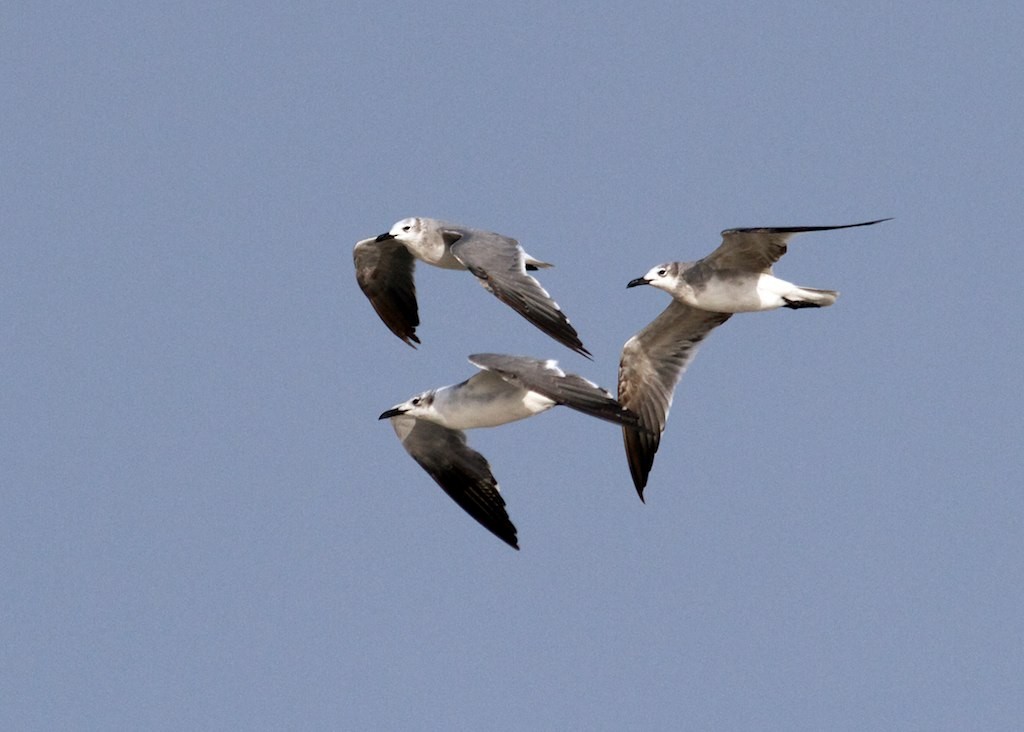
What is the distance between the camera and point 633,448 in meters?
17.8

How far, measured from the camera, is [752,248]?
15.9 metres

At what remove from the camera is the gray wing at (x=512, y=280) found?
14820mm

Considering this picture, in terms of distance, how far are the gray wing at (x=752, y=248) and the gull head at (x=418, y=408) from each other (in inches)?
108

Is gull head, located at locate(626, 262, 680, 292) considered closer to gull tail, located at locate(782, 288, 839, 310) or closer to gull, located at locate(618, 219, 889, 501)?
gull, located at locate(618, 219, 889, 501)

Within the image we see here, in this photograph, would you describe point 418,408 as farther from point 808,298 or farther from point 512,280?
point 808,298

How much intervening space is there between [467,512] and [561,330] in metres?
2.40

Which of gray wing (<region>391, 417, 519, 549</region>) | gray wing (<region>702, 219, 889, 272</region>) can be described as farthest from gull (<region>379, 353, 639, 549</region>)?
gray wing (<region>702, 219, 889, 272</region>)

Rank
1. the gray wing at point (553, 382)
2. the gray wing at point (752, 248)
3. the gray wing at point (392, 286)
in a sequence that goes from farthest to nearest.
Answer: the gray wing at point (392, 286) < the gray wing at point (752, 248) < the gray wing at point (553, 382)

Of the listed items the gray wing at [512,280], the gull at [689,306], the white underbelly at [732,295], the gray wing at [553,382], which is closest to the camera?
the gray wing at [553,382]

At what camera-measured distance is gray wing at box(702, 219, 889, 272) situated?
50.7 feet

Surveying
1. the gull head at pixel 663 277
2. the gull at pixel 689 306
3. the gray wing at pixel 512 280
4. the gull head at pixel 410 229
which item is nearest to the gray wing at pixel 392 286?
the gull head at pixel 410 229

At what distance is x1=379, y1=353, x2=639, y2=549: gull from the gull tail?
182 cm

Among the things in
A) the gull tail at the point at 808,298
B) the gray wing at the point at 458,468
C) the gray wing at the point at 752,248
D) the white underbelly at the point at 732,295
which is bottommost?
the gray wing at the point at 458,468

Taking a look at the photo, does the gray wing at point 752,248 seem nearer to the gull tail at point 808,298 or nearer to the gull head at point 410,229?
the gull tail at point 808,298
